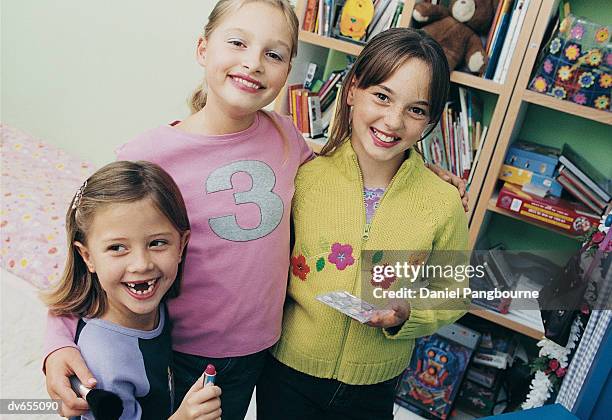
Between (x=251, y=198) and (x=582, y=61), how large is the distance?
1.17 metres

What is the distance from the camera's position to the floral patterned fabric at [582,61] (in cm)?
172

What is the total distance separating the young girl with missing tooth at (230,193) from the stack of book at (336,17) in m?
0.94

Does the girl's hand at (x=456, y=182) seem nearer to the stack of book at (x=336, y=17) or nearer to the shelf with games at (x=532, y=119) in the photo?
the shelf with games at (x=532, y=119)

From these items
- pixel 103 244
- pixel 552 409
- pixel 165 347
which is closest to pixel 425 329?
pixel 552 409

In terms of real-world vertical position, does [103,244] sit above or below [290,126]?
below

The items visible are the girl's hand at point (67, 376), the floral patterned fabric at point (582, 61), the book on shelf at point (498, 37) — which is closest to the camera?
the girl's hand at point (67, 376)

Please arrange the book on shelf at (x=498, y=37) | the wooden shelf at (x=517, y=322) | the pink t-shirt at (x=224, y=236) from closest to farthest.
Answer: the pink t-shirt at (x=224, y=236), the book on shelf at (x=498, y=37), the wooden shelf at (x=517, y=322)

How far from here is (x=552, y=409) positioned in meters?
1.04

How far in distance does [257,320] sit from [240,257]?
14 cm

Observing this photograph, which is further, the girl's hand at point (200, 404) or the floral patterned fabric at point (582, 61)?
the floral patterned fabric at point (582, 61)

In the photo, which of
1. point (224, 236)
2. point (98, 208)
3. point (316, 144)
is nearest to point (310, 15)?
point (316, 144)

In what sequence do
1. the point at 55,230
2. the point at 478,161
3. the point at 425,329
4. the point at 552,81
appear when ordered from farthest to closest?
the point at 55,230 → the point at 478,161 → the point at 552,81 → the point at 425,329

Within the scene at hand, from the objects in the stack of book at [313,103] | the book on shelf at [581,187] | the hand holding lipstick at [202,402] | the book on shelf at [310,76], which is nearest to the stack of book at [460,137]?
the book on shelf at [581,187]

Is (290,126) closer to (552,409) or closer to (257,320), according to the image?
(257,320)
